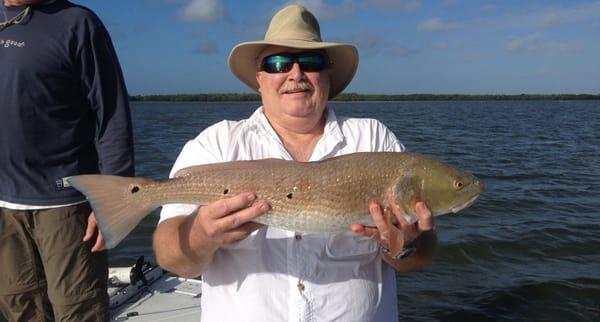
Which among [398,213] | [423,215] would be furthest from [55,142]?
[423,215]

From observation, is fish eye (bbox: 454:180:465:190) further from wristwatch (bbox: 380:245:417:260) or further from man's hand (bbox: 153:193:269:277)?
man's hand (bbox: 153:193:269:277)

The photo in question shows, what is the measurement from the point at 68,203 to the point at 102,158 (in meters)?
0.42

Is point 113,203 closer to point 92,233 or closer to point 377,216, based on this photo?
point 92,233

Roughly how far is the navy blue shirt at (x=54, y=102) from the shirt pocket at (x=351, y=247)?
75.0 inches

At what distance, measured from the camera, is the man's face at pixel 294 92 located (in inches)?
130

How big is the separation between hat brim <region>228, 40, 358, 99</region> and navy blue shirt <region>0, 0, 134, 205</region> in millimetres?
1067

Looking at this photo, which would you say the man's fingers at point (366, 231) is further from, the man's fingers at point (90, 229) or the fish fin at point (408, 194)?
the man's fingers at point (90, 229)

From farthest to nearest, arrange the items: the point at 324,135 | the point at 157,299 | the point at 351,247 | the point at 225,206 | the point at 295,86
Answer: the point at 157,299 < the point at 324,135 < the point at 295,86 < the point at 351,247 < the point at 225,206

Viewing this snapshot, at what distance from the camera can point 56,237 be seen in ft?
13.1

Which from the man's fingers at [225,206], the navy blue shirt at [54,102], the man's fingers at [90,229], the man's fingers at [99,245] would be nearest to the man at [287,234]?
the man's fingers at [225,206]

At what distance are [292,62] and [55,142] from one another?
2025 mm

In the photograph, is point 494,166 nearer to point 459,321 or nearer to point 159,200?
point 459,321

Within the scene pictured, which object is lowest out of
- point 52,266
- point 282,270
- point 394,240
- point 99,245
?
point 52,266

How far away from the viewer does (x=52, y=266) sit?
4035mm
